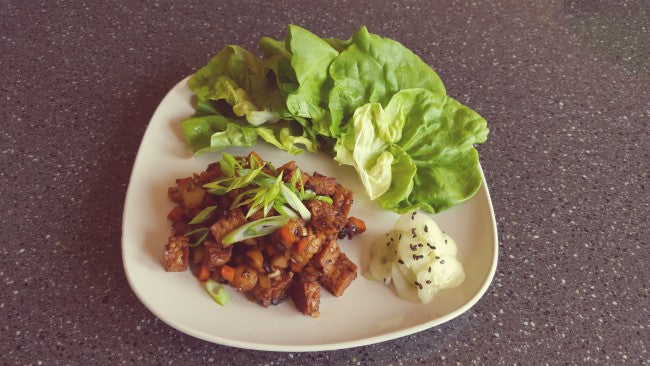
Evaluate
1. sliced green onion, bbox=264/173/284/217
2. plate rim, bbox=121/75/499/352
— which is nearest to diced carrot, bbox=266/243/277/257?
sliced green onion, bbox=264/173/284/217

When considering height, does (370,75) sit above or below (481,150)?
above

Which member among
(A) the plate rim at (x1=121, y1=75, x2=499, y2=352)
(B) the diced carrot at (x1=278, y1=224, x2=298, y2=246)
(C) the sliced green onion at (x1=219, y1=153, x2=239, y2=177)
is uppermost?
(C) the sliced green onion at (x1=219, y1=153, x2=239, y2=177)

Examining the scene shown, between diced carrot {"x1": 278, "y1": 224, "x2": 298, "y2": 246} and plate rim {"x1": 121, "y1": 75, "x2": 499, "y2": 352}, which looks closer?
plate rim {"x1": 121, "y1": 75, "x2": 499, "y2": 352}

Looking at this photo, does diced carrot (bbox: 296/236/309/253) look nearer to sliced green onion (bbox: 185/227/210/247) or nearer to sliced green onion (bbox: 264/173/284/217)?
sliced green onion (bbox: 264/173/284/217)

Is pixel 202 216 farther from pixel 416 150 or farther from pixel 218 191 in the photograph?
pixel 416 150

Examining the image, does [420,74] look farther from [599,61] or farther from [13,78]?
[13,78]

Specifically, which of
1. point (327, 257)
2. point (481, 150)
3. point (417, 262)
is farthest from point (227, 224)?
point (481, 150)

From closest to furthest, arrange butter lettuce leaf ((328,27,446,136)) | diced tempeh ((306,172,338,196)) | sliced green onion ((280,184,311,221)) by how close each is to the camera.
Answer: sliced green onion ((280,184,311,221)) < diced tempeh ((306,172,338,196)) < butter lettuce leaf ((328,27,446,136))

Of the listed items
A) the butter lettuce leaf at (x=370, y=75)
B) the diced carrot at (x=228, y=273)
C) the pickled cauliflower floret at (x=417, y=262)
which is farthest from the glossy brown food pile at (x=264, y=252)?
the butter lettuce leaf at (x=370, y=75)
